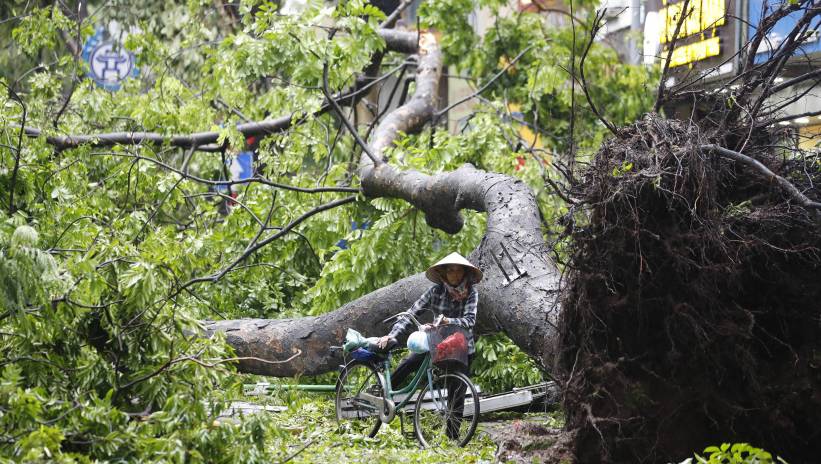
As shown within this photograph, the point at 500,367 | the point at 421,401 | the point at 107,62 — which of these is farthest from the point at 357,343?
the point at 107,62

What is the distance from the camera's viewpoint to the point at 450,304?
654 cm

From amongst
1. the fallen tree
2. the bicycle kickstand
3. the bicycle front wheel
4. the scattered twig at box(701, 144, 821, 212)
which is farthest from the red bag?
the scattered twig at box(701, 144, 821, 212)

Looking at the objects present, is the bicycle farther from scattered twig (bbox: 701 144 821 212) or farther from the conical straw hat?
scattered twig (bbox: 701 144 821 212)

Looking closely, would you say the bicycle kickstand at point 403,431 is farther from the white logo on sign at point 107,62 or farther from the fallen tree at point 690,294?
the white logo on sign at point 107,62

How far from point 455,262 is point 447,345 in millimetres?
544

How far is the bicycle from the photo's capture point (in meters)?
6.21

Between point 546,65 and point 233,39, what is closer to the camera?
point 233,39

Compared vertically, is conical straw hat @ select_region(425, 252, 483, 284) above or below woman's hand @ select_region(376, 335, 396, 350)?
above

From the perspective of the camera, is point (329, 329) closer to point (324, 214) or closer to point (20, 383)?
point (324, 214)

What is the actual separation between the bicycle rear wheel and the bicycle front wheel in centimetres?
32

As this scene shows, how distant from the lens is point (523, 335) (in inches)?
252

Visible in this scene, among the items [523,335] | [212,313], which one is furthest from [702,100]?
[212,313]

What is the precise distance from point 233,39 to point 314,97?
38.1 inches

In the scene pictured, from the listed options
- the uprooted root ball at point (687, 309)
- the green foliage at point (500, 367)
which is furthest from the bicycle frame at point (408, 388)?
the green foliage at point (500, 367)
